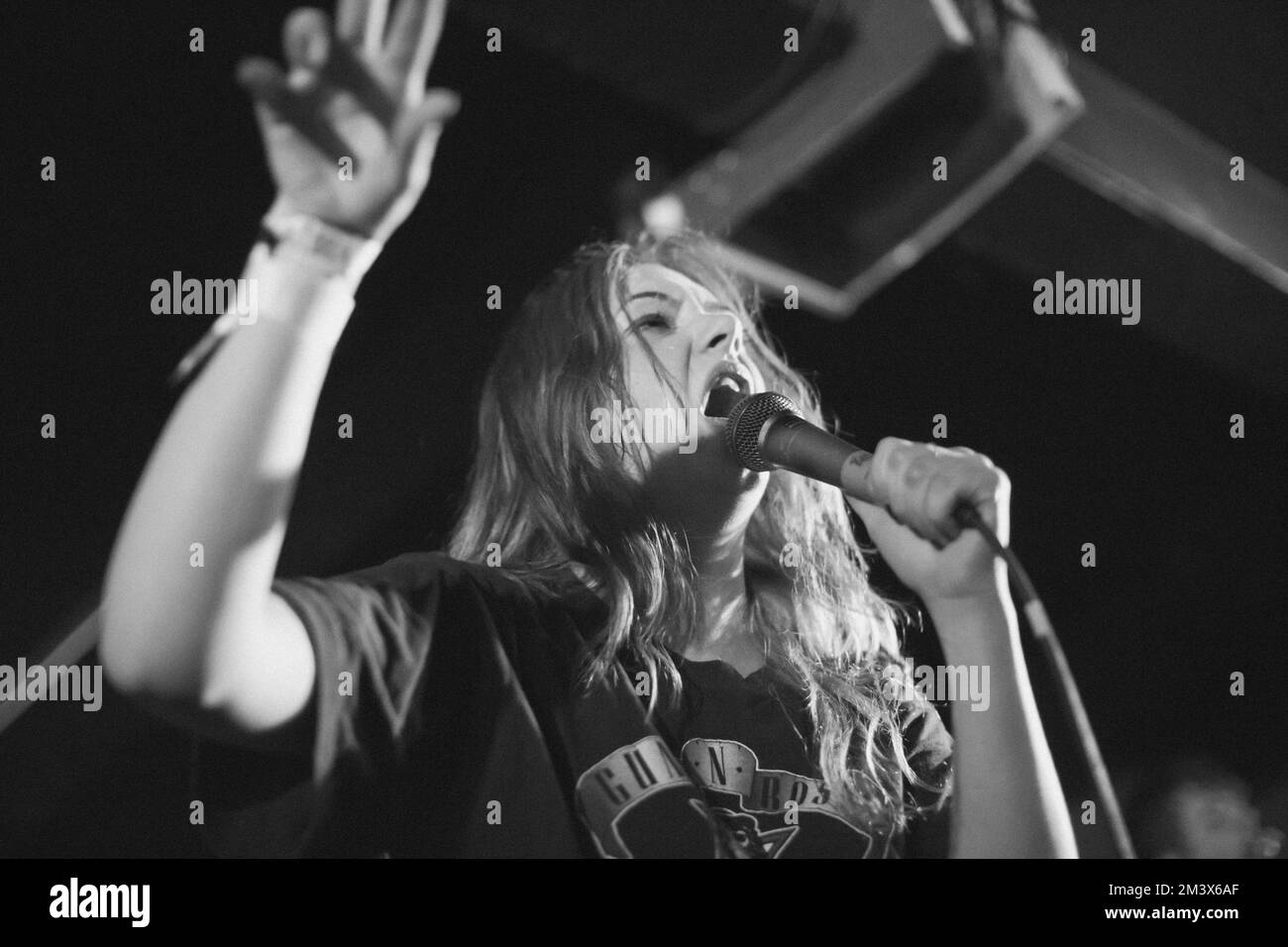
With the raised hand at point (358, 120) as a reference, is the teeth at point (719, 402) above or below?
below

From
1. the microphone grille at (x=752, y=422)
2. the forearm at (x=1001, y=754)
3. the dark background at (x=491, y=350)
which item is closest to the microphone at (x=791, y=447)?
the microphone grille at (x=752, y=422)

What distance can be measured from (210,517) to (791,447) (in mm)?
554

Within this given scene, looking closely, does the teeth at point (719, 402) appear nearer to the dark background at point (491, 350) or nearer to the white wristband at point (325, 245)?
the dark background at point (491, 350)

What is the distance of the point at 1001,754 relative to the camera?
4.08ft

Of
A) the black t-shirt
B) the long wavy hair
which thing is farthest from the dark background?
the black t-shirt

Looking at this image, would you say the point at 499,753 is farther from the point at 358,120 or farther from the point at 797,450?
the point at 358,120

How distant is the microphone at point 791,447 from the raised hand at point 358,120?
43cm

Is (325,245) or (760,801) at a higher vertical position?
(325,245)

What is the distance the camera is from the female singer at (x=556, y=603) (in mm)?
966

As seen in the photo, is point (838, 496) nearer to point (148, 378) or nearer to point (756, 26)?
point (756, 26)

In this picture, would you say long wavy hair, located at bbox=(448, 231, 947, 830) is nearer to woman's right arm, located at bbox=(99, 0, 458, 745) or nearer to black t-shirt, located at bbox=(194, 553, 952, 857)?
black t-shirt, located at bbox=(194, 553, 952, 857)

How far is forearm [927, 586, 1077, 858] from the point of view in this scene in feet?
4.03

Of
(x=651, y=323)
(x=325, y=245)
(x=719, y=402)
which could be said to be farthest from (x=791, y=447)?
(x=325, y=245)
